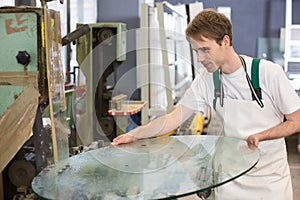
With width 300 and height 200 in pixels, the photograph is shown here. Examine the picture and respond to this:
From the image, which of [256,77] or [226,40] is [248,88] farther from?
[226,40]

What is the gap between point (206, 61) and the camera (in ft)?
5.34

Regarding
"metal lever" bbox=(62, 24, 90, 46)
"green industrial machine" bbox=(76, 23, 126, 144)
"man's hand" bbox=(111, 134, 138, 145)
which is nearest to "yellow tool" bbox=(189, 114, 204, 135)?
"green industrial machine" bbox=(76, 23, 126, 144)

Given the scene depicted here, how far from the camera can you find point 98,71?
329 centimetres

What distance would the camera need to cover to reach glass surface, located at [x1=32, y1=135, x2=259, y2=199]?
3.76ft

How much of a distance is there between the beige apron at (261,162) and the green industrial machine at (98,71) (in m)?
1.65

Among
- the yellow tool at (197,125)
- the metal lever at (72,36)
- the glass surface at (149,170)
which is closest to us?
the glass surface at (149,170)

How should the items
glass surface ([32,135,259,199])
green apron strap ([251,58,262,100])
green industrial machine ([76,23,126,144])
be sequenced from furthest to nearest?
green industrial machine ([76,23,126,144]), green apron strap ([251,58,262,100]), glass surface ([32,135,259,199])

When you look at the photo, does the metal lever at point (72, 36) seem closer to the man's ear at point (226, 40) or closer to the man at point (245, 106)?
the man at point (245, 106)

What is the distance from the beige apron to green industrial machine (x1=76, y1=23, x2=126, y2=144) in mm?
1648

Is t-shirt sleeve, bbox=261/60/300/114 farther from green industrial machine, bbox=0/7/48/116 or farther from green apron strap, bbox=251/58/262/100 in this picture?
green industrial machine, bbox=0/7/48/116

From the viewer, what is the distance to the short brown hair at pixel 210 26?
5.18 feet

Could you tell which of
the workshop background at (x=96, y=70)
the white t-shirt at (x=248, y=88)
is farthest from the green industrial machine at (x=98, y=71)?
the white t-shirt at (x=248, y=88)

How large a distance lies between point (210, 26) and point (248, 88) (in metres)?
0.30

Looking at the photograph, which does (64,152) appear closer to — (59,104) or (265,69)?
(59,104)
